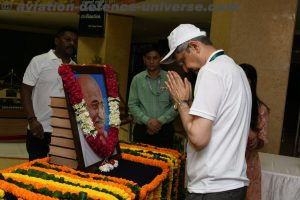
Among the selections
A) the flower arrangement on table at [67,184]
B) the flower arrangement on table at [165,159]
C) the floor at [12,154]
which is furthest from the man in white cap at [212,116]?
the floor at [12,154]

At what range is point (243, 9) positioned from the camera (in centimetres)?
332

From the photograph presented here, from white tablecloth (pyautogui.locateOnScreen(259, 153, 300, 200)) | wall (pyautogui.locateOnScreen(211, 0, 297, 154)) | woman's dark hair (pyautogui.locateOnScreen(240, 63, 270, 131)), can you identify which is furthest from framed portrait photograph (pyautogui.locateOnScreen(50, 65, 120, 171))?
wall (pyautogui.locateOnScreen(211, 0, 297, 154))

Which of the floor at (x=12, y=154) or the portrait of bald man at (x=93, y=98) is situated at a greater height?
the portrait of bald man at (x=93, y=98)

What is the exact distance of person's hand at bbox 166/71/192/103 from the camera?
55.9 inches

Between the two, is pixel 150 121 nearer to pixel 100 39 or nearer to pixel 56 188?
pixel 56 188

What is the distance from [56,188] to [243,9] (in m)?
2.68

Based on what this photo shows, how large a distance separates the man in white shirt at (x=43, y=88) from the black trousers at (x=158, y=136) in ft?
2.67

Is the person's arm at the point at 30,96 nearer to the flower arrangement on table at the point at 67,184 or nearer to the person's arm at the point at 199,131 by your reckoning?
the flower arrangement on table at the point at 67,184

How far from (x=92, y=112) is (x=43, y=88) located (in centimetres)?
96

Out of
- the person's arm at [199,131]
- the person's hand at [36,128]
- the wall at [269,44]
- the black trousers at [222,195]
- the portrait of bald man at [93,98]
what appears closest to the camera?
the person's arm at [199,131]

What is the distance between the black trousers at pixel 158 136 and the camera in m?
2.97

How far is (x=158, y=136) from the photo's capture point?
9.74ft

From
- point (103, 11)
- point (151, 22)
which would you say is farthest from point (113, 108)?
point (151, 22)

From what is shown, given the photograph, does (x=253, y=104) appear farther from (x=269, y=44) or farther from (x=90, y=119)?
(x=269, y=44)
